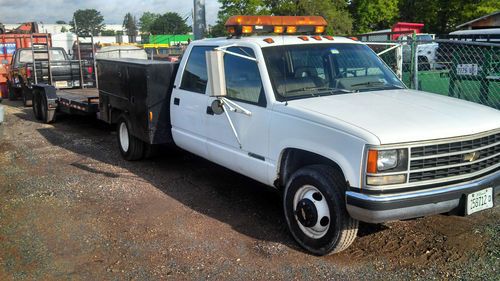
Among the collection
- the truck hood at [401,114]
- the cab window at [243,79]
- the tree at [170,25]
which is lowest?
the truck hood at [401,114]

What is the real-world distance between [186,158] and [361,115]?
441 cm

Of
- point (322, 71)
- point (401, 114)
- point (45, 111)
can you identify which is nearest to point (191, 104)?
point (322, 71)

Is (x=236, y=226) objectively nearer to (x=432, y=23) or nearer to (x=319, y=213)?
(x=319, y=213)

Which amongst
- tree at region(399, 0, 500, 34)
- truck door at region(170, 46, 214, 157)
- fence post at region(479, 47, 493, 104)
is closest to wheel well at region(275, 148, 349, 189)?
truck door at region(170, 46, 214, 157)

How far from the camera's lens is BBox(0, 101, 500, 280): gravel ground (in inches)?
159

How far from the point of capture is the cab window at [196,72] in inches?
230

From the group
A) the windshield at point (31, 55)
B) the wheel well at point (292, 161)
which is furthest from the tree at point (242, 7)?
the wheel well at point (292, 161)

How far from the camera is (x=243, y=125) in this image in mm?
5004

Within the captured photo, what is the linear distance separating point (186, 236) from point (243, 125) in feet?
4.10

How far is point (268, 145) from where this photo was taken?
4.69 meters

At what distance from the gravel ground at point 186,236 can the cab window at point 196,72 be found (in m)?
1.33

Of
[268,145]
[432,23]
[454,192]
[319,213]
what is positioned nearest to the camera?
[454,192]

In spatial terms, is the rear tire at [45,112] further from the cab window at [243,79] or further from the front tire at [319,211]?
the front tire at [319,211]

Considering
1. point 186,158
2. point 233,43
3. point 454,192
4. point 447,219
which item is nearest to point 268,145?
point 233,43
